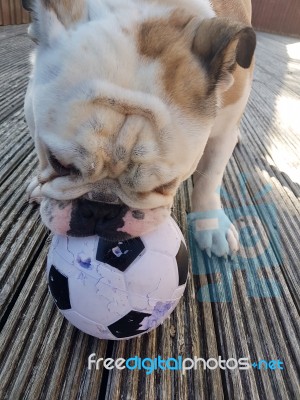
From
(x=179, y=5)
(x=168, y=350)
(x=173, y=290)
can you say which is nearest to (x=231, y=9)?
(x=179, y=5)

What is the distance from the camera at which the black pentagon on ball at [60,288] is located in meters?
1.15

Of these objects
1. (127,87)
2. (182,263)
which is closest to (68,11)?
(127,87)

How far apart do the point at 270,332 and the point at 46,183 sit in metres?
0.97

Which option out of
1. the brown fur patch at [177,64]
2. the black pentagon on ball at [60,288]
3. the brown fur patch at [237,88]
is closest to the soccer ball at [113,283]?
the black pentagon on ball at [60,288]

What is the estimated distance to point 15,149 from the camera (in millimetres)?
2295

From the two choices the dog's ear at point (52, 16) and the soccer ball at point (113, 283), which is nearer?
the soccer ball at point (113, 283)

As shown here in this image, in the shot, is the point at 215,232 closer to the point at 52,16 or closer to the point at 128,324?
the point at 128,324

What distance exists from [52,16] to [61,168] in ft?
1.66

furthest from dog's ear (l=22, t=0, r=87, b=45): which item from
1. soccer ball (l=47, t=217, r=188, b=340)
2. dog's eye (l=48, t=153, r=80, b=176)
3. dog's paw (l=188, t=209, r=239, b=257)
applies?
dog's paw (l=188, t=209, r=239, b=257)

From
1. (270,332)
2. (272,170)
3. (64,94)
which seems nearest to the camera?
(64,94)

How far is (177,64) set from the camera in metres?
1.23

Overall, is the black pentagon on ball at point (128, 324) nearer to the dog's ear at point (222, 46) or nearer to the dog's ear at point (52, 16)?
the dog's ear at point (222, 46)

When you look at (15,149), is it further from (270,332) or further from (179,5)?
(270,332)

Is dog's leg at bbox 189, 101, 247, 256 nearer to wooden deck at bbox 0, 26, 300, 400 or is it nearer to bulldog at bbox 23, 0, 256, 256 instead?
wooden deck at bbox 0, 26, 300, 400
